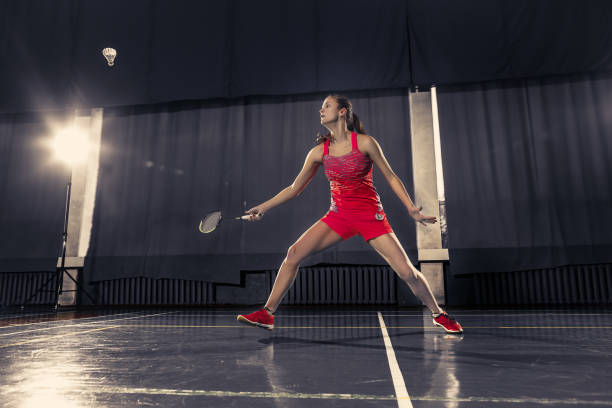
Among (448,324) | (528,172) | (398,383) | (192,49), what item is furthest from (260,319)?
(192,49)

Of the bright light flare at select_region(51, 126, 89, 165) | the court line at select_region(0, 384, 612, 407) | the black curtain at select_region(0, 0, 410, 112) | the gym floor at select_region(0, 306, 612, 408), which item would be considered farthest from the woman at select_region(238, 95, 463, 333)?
the bright light flare at select_region(51, 126, 89, 165)

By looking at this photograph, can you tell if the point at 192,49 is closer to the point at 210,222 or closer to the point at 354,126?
the point at 210,222

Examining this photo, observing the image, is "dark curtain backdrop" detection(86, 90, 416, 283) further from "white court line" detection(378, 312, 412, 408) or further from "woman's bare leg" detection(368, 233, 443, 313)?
"white court line" detection(378, 312, 412, 408)

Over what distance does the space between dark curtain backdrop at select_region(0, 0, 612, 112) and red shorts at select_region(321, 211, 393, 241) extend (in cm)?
359

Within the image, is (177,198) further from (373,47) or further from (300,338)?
(300,338)

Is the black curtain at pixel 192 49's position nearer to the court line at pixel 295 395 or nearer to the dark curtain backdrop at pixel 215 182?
the dark curtain backdrop at pixel 215 182

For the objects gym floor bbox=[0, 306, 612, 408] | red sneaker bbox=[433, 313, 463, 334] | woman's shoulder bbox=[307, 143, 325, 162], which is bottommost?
gym floor bbox=[0, 306, 612, 408]

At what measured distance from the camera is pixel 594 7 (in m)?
5.32

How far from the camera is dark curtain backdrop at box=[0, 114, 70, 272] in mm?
6254

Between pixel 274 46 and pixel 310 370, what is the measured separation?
5208 mm

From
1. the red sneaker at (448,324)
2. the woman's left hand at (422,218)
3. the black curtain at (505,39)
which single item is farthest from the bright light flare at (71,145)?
the red sneaker at (448,324)

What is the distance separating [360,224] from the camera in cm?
240

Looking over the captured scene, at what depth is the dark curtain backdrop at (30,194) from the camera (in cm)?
625

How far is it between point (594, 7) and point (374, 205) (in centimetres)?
490
